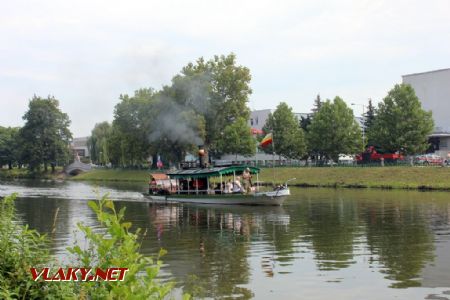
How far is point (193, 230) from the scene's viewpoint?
28109 mm

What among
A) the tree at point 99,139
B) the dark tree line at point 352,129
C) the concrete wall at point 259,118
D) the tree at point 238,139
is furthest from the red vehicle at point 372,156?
the tree at point 99,139

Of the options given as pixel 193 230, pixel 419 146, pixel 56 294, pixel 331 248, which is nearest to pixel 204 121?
pixel 419 146

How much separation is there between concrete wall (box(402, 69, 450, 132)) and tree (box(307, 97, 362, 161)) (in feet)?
60.7

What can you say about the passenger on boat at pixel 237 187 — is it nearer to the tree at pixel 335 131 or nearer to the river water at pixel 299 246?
the river water at pixel 299 246

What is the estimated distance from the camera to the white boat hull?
39.1 m

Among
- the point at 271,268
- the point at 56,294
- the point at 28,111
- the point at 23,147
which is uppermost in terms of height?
the point at 28,111

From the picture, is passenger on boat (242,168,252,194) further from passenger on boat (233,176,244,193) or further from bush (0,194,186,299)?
bush (0,194,186,299)

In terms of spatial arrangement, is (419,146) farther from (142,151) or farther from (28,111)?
(28,111)

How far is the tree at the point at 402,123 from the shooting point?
6638 centimetres

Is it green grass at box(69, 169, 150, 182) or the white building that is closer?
the white building

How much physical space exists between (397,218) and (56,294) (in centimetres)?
2545

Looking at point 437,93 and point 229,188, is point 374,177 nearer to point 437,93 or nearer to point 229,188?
point 229,188

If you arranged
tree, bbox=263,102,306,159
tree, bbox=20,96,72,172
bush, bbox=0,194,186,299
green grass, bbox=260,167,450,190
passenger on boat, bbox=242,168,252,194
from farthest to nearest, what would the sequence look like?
1. tree, bbox=20,96,72,172
2. tree, bbox=263,102,306,159
3. green grass, bbox=260,167,450,190
4. passenger on boat, bbox=242,168,252,194
5. bush, bbox=0,194,186,299

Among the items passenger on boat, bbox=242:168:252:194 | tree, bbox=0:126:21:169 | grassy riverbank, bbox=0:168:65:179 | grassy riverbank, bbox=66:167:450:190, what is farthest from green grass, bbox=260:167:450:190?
tree, bbox=0:126:21:169
